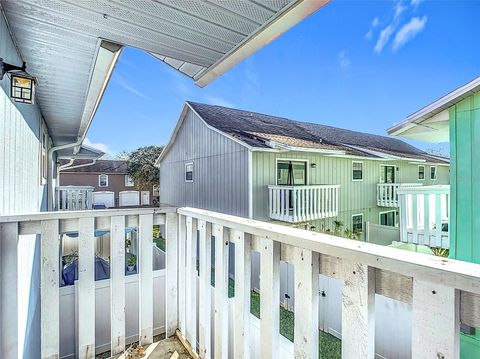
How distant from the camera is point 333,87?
42125mm

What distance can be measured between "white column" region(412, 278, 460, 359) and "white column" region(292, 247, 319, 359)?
0.33 m

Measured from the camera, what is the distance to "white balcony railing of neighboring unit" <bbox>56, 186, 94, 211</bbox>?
7.57 metres

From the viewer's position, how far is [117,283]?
5.90 feet

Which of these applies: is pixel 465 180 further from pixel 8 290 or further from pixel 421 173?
pixel 421 173

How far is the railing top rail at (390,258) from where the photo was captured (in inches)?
25.0

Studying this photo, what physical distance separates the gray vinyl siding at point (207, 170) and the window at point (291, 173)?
155 centimetres

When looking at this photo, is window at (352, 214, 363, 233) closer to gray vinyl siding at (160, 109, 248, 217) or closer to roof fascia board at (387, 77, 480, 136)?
gray vinyl siding at (160, 109, 248, 217)

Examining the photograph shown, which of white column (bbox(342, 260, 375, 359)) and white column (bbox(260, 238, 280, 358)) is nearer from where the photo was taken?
white column (bbox(342, 260, 375, 359))

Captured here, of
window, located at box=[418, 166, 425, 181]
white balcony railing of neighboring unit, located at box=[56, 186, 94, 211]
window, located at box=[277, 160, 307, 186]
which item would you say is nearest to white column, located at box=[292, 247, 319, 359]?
white balcony railing of neighboring unit, located at box=[56, 186, 94, 211]

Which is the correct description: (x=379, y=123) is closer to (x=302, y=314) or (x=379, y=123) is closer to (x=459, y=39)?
(x=459, y=39)

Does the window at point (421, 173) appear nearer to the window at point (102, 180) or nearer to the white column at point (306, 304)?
the white column at point (306, 304)

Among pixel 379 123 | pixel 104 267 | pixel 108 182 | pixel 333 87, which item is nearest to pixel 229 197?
pixel 104 267

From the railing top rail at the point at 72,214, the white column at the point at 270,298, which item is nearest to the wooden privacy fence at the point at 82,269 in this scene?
the railing top rail at the point at 72,214

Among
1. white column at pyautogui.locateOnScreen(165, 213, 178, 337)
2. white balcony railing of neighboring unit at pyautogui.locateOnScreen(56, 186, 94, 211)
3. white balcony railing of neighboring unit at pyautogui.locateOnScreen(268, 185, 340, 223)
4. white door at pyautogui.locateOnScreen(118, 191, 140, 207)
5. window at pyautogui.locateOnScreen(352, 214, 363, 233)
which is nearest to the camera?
white column at pyautogui.locateOnScreen(165, 213, 178, 337)
